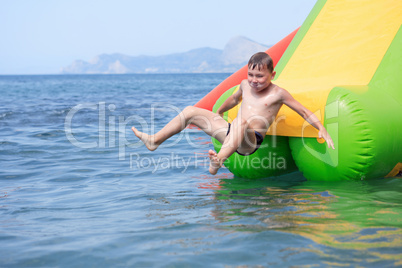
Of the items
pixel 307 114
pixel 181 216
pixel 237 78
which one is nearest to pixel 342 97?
pixel 307 114

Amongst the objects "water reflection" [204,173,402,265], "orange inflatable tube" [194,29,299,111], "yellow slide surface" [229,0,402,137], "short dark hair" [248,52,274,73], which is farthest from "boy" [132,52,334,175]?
"orange inflatable tube" [194,29,299,111]

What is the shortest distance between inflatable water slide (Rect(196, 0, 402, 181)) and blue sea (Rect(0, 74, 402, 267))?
0.18 metres

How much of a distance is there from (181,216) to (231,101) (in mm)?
1327

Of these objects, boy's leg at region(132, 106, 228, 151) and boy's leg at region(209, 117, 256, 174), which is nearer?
boy's leg at region(209, 117, 256, 174)

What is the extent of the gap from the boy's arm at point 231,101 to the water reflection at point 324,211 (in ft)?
2.24

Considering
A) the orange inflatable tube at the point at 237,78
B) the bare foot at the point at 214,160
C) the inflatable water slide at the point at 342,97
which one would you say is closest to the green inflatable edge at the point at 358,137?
the inflatable water slide at the point at 342,97

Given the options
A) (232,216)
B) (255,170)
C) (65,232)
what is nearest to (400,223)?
(232,216)

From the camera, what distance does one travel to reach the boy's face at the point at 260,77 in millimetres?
3672

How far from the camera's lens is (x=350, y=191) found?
3715mm

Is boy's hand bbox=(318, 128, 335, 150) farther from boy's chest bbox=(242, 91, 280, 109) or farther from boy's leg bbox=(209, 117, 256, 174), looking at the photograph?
boy's leg bbox=(209, 117, 256, 174)

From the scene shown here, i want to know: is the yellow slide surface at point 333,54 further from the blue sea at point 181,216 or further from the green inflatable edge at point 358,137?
the blue sea at point 181,216

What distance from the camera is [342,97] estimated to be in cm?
365

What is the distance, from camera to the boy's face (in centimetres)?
367

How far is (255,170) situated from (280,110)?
2.16 feet
